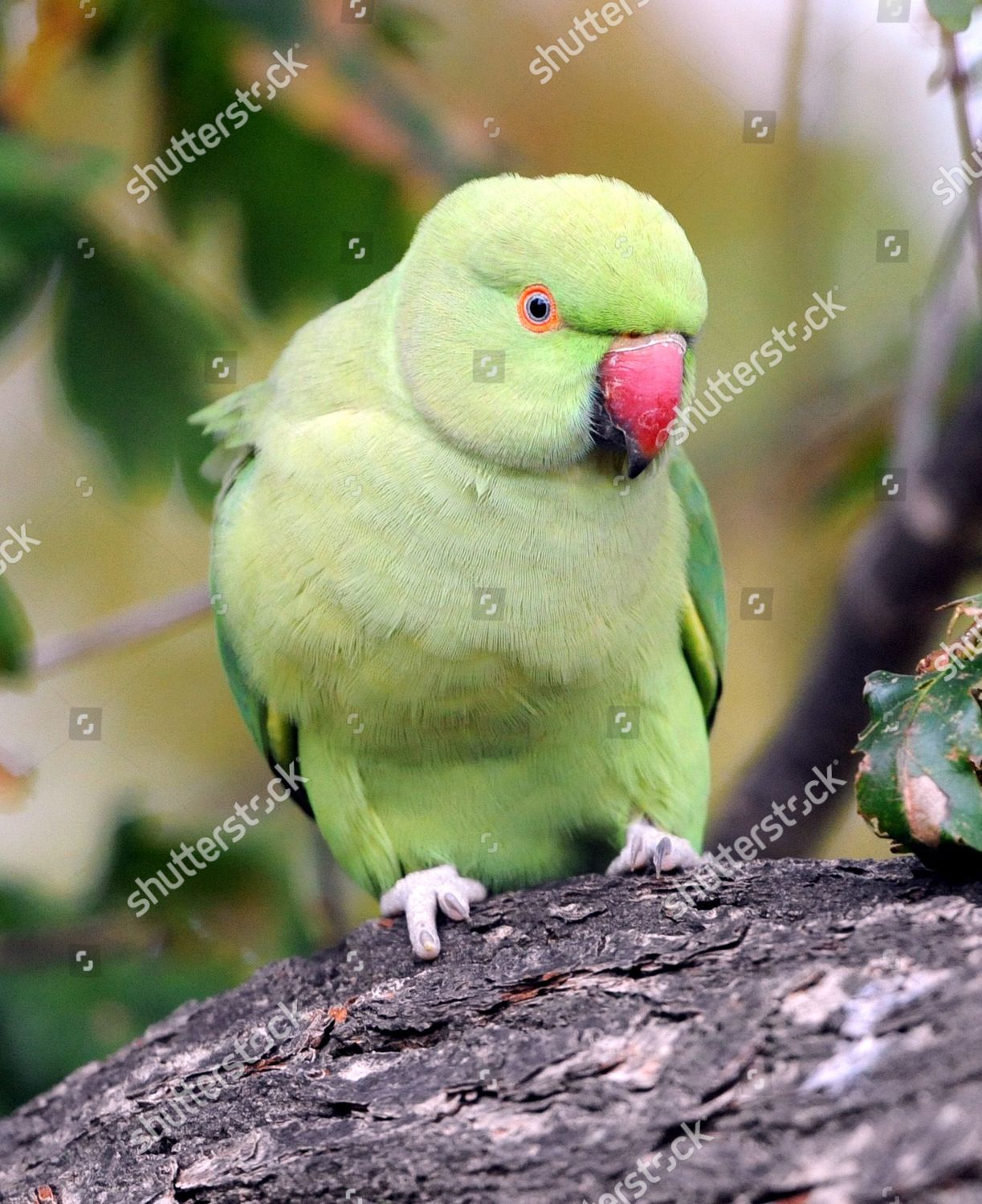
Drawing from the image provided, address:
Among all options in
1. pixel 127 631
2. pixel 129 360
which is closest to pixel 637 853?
pixel 127 631

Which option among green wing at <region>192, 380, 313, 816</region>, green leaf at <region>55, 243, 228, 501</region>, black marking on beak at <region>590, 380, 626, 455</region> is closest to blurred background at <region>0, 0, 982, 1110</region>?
green leaf at <region>55, 243, 228, 501</region>

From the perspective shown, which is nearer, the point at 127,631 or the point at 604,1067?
the point at 604,1067

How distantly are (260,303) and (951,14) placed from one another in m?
2.48

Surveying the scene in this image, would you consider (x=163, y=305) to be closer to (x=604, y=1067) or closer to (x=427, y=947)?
(x=427, y=947)

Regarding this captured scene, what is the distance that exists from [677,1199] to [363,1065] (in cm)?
87

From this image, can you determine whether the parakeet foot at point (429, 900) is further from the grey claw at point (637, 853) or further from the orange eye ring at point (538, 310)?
the orange eye ring at point (538, 310)

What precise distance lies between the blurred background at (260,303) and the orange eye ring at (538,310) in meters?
0.99

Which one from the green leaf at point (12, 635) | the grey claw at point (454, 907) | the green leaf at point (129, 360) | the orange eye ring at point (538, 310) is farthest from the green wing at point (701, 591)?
the green leaf at point (12, 635)

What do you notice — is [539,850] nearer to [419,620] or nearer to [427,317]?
[419,620]

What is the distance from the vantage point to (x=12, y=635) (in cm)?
319

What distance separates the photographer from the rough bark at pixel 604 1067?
1787mm

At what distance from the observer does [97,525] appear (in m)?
6.01

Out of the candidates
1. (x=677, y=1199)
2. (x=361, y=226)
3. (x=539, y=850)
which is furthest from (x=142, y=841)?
(x=677, y=1199)

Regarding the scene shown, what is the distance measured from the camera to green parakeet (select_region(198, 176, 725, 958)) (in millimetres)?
2947
